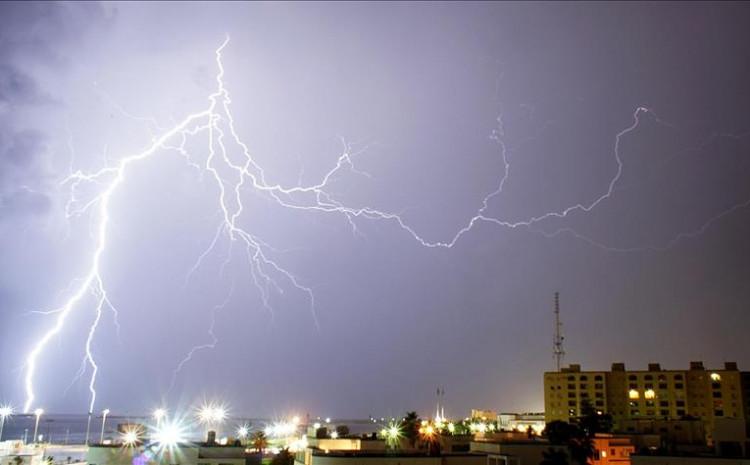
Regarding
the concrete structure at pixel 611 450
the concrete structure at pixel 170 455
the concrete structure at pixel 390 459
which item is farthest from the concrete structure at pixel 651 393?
the concrete structure at pixel 170 455

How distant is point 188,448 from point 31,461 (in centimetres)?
1162

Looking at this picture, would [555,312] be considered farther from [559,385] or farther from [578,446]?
[578,446]

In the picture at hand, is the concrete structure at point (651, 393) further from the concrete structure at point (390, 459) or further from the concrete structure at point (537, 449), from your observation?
the concrete structure at point (390, 459)

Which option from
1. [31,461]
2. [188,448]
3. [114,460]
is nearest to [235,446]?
[188,448]

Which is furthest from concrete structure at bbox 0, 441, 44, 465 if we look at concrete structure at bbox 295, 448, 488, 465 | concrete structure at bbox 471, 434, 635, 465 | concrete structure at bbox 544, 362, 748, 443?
concrete structure at bbox 544, 362, 748, 443

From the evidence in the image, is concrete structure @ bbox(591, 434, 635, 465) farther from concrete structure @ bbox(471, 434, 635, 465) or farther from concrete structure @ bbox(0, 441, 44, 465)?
concrete structure @ bbox(0, 441, 44, 465)

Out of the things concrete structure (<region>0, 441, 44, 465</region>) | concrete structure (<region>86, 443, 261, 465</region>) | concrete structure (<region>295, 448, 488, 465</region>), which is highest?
concrete structure (<region>295, 448, 488, 465</region>)

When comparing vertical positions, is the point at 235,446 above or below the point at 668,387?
below

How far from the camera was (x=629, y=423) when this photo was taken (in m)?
69.5

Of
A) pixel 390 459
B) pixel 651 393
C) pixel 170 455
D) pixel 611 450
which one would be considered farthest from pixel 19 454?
pixel 651 393

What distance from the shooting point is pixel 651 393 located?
284ft

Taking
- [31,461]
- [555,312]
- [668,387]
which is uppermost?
[555,312]

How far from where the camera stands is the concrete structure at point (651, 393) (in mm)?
81062

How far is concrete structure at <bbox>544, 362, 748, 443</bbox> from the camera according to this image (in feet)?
266
